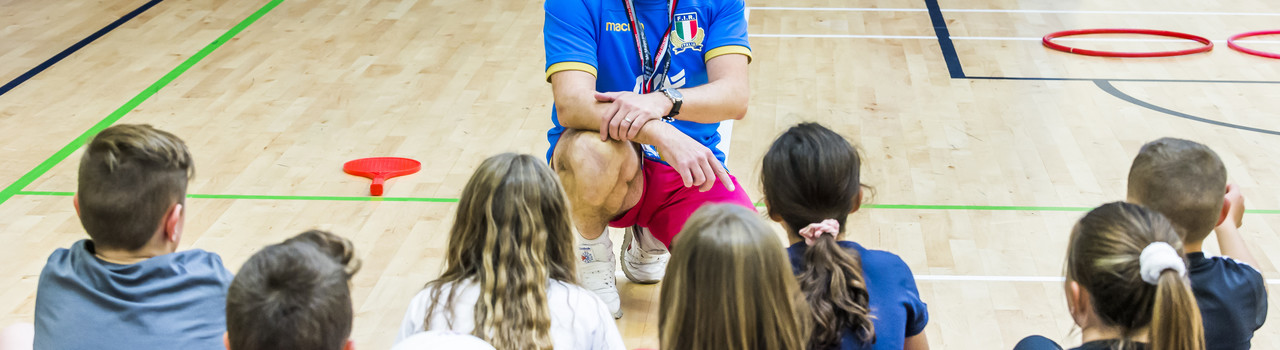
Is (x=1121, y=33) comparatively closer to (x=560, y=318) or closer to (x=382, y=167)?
(x=382, y=167)

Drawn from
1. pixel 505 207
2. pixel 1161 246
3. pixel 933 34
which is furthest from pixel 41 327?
pixel 933 34

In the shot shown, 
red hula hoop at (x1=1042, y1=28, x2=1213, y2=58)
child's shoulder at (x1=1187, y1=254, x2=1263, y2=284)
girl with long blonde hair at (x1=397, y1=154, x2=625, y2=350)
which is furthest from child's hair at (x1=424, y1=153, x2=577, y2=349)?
red hula hoop at (x1=1042, y1=28, x2=1213, y2=58)

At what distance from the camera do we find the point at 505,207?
1729 millimetres

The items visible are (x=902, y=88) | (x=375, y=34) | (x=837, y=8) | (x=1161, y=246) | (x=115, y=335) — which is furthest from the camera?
(x=837, y=8)

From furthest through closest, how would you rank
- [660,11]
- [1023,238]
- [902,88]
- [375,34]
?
[375,34]
[902,88]
[1023,238]
[660,11]

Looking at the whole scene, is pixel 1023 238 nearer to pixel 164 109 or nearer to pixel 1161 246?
pixel 1161 246

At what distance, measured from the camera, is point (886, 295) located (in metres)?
1.78

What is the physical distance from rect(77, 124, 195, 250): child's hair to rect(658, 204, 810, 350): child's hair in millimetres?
915

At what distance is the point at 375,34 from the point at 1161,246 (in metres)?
4.72

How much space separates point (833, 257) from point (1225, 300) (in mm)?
653

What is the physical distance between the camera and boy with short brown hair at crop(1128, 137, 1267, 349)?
1.80 m

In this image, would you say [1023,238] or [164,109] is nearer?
[1023,238]

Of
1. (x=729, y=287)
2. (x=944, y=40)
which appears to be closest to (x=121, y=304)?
(x=729, y=287)

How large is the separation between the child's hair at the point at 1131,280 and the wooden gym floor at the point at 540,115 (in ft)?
3.25
